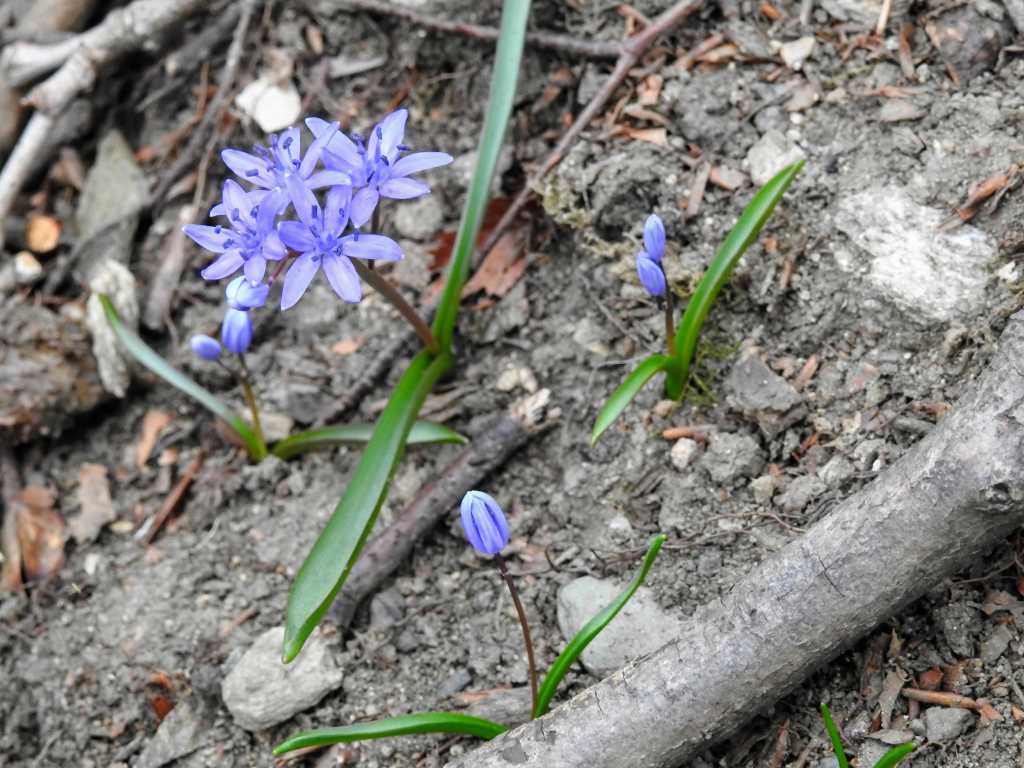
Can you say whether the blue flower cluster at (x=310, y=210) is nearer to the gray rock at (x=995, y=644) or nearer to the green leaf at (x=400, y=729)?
the green leaf at (x=400, y=729)

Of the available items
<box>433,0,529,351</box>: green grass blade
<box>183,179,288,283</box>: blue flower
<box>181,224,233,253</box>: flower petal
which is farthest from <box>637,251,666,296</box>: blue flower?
<box>181,224,233,253</box>: flower petal

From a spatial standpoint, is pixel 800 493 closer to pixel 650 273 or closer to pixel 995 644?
pixel 995 644

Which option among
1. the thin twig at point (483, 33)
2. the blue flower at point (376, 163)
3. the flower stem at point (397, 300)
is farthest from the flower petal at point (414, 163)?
the thin twig at point (483, 33)

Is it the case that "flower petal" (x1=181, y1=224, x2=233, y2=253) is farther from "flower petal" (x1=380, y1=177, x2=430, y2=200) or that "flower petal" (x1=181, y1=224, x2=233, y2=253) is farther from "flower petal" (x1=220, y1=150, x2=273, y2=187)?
"flower petal" (x1=380, y1=177, x2=430, y2=200)

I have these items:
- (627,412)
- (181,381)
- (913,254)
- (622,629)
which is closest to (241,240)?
(181,381)

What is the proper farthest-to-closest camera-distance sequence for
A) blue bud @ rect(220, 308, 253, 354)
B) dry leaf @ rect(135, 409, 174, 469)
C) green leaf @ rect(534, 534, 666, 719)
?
dry leaf @ rect(135, 409, 174, 469) < blue bud @ rect(220, 308, 253, 354) < green leaf @ rect(534, 534, 666, 719)
